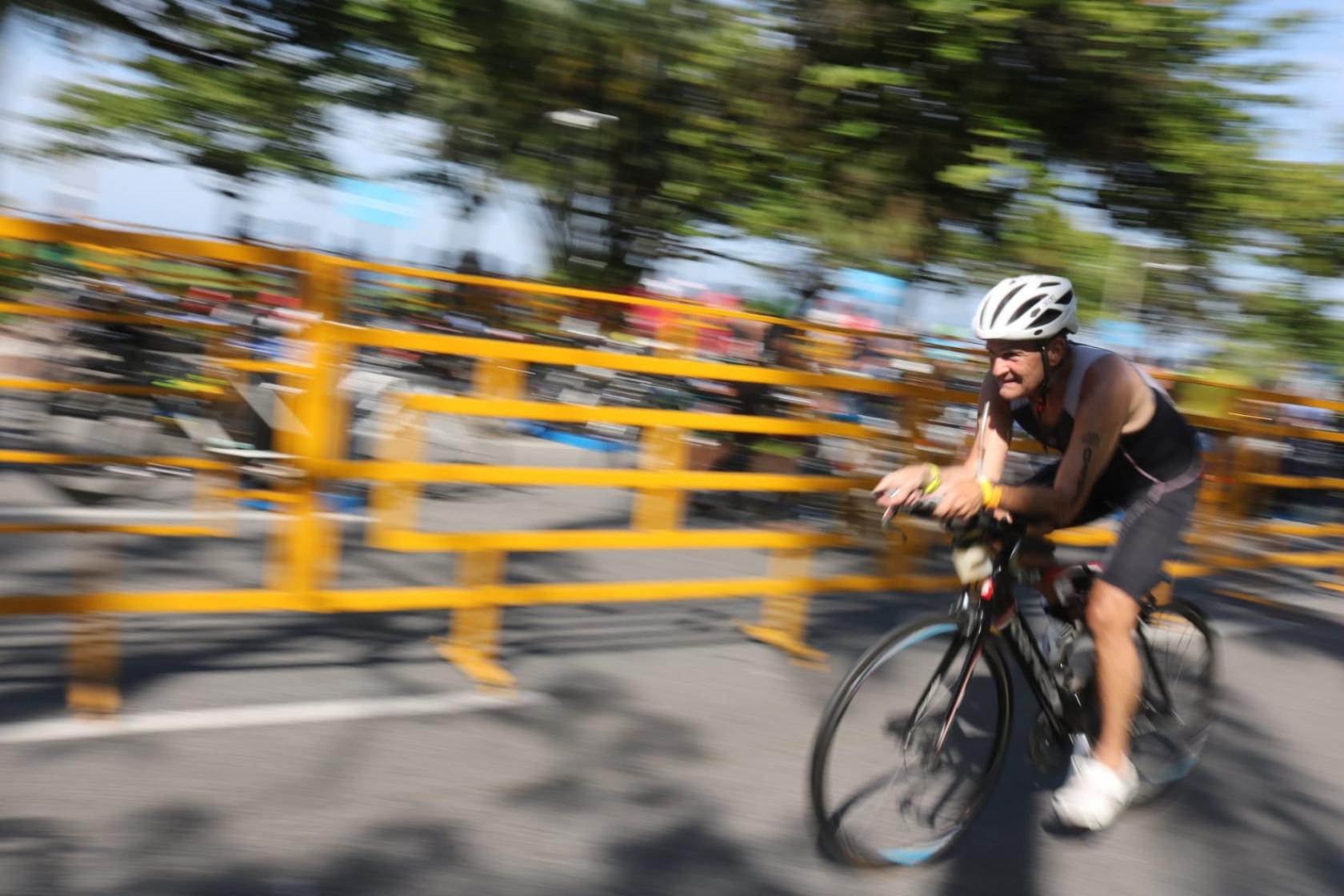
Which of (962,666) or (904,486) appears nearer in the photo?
(904,486)

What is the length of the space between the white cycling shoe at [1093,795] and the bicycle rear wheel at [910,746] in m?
0.23

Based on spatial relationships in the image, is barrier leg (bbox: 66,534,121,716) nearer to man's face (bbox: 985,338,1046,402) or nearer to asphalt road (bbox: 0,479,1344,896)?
asphalt road (bbox: 0,479,1344,896)

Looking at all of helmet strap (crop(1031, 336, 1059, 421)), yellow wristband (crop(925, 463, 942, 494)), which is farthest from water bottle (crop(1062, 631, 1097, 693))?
yellow wristband (crop(925, 463, 942, 494))

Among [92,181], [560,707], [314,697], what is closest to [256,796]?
[314,697]

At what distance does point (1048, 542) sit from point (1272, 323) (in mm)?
8299

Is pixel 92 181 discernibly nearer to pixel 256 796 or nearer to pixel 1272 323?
pixel 256 796

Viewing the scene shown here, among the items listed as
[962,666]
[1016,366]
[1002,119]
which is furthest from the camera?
[1002,119]

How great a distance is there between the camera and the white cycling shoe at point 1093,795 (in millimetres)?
3672

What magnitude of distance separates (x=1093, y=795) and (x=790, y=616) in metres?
2.31

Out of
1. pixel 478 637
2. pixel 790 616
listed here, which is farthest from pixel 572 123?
pixel 478 637

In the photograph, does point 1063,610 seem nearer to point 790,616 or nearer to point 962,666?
point 962,666

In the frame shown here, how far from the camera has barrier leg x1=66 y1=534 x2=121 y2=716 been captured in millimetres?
3938

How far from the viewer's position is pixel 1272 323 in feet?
35.4

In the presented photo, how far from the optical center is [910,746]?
3.61 m
